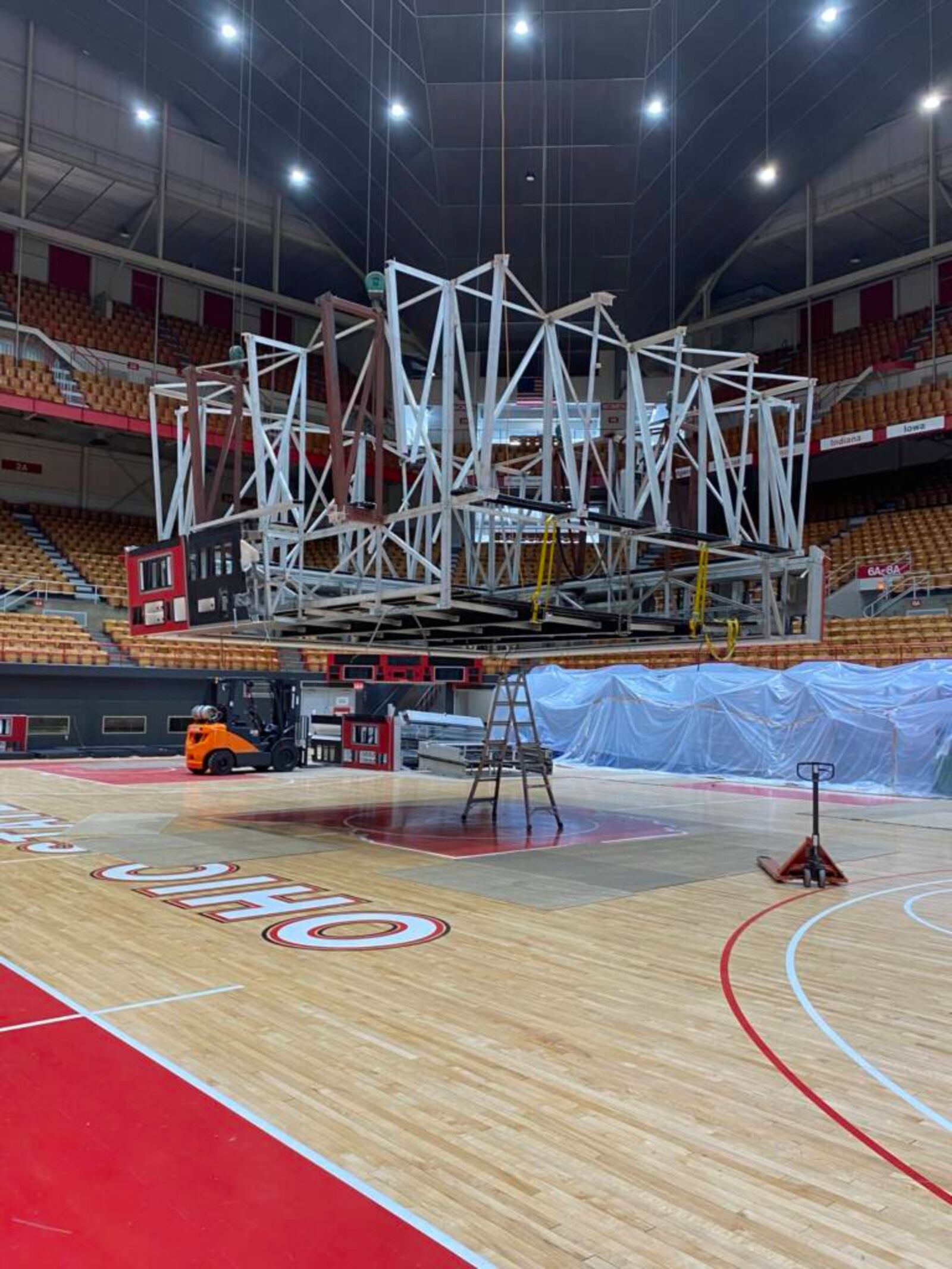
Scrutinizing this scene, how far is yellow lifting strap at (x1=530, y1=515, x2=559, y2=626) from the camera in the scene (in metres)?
9.53

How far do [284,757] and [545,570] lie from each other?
13780 millimetres

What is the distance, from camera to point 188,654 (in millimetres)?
27469

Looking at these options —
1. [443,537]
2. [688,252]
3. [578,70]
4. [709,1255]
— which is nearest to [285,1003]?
[709,1255]

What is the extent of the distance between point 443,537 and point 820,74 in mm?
20525

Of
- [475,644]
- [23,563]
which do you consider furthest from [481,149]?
[23,563]

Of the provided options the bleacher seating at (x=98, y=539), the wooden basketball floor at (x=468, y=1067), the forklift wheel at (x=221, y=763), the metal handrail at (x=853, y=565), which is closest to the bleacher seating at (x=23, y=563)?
the bleacher seating at (x=98, y=539)

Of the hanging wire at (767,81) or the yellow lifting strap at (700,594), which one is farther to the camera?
the hanging wire at (767,81)

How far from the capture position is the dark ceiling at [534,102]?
20688 millimetres

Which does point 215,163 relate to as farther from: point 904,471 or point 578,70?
point 904,471

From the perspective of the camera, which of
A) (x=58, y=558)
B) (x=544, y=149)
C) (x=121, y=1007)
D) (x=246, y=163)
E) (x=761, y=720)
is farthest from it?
(x=58, y=558)

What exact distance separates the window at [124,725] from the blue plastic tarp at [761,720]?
10.5 meters

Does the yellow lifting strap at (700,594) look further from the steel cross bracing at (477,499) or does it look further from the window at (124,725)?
the window at (124,725)

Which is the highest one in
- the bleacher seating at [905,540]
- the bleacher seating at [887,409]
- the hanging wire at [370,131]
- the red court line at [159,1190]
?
the hanging wire at [370,131]

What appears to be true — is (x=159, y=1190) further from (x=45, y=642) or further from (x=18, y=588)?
(x=18, y=588)
